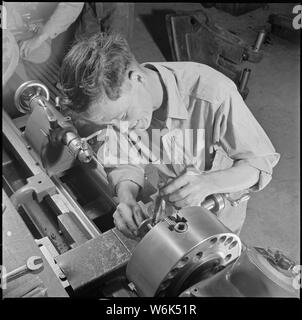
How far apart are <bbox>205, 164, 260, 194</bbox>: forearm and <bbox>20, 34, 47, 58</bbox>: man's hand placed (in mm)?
684

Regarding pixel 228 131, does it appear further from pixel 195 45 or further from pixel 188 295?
pixel 195 45

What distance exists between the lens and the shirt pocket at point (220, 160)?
890 millimetres

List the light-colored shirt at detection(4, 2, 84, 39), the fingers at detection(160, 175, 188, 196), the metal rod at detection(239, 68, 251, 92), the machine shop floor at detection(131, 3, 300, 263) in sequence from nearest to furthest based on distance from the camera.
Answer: the fingers at detection(160, 175, 188, 196) → the light-colored shirt at detection(4, 2, 84, 39) → the metal rod at detection(239, 68, 251, 92) → the machine shop floor at detection(131, 3, 300, 263)

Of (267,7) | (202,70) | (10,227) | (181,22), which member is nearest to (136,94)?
(202,70)

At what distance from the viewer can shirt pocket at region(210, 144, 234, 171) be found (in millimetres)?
890

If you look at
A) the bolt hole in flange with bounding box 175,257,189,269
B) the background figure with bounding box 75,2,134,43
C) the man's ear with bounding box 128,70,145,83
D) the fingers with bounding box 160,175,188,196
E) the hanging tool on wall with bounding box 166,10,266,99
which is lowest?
the bolt hole in flange with bounding box 175,257,189,269

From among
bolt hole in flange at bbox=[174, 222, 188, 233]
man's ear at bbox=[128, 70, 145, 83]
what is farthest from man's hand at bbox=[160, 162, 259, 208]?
man's ear at bbox=[128, 70, 145, 83]

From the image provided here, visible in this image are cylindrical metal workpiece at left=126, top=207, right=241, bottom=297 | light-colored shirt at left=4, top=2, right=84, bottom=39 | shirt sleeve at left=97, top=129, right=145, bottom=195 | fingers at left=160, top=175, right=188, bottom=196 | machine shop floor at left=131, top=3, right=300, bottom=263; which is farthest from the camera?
machine shop floor at left=131, top=3, right=300, bottom=263

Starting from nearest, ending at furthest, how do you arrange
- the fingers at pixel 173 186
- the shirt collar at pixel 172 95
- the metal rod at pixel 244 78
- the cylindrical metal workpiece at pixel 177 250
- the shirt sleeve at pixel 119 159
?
the cylindrical metal workpiece at pixel 177 250, the fingers at pixel 173 186, the shirt collar at pixel 172 95, the shirt sleeve at pixel 119 159, the metal rod at pixel 244 78

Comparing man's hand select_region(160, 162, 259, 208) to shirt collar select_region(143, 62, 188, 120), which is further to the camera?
shirt collar select_region(143, 62, 188, 120)

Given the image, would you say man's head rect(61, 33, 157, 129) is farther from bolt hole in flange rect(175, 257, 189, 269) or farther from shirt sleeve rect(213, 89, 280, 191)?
bolt hole in flange rect(175, 257, 189, 269)

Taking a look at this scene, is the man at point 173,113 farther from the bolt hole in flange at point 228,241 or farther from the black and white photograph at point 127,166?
the bolt hole in flange at point 228,241

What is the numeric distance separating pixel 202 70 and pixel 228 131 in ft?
0.49

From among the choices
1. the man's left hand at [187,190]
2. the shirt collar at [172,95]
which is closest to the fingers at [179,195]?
the man's left hand at [187,190]
